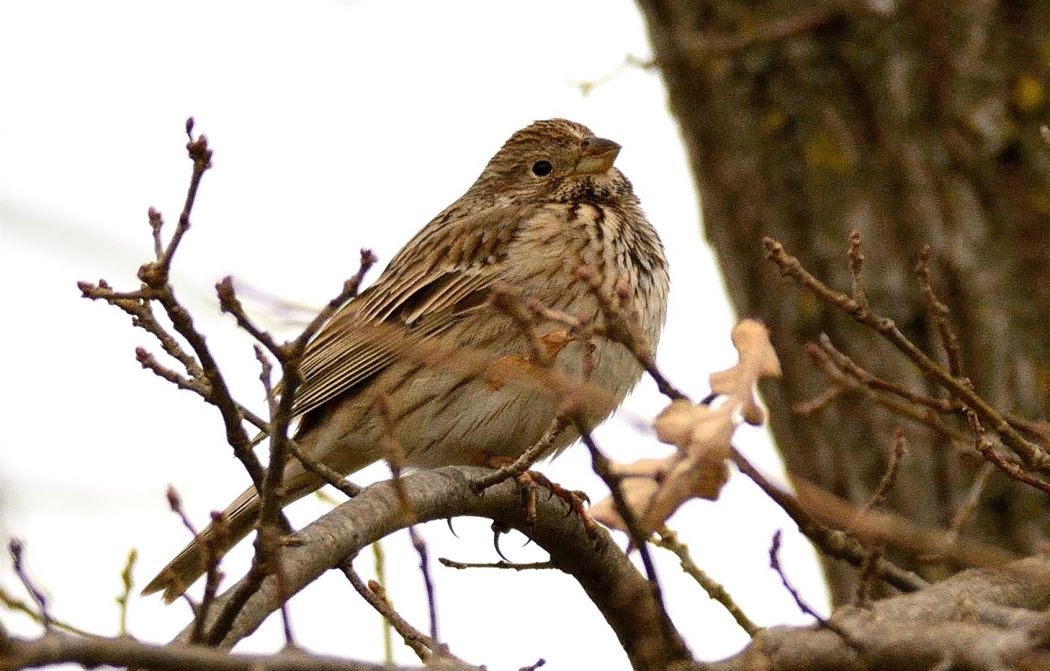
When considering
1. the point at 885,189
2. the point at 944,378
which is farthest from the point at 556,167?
the point at 944,378

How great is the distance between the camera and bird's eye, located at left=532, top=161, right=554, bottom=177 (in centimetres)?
748

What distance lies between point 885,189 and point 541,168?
152 cm

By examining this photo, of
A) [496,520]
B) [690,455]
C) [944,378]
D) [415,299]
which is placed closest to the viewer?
[690,455]

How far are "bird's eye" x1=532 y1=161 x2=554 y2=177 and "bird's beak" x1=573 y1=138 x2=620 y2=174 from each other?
0.21 meters

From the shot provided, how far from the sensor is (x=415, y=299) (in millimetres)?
6965

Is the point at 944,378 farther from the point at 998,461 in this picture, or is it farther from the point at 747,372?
the point at 747,372

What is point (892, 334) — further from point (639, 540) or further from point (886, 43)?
point (886, 43)

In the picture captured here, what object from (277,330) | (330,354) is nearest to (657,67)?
(330,354)

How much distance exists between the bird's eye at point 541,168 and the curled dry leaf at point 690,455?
417 cm

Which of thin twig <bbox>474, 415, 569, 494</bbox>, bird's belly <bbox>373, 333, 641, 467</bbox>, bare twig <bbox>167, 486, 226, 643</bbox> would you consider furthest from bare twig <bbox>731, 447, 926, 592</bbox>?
bird's belly <bbox>373, 333, 641, 467</bbox>

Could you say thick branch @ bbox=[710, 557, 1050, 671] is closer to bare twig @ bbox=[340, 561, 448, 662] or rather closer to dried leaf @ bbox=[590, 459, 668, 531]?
dried leaf @ bbox=[590, 459, 668, 531]

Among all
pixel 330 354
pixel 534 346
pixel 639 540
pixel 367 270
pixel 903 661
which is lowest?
pixel 903 661

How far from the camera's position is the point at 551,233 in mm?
6754

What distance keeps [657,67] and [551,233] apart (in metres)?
1.26
